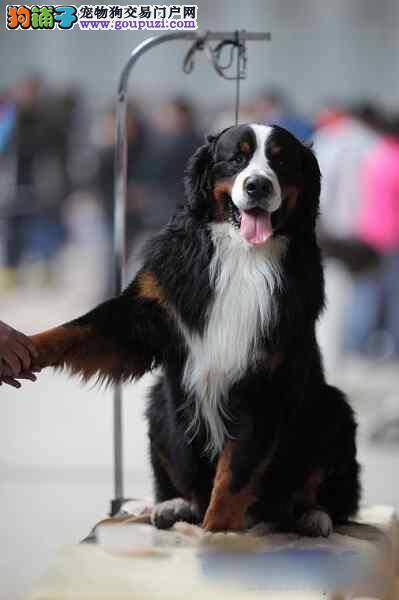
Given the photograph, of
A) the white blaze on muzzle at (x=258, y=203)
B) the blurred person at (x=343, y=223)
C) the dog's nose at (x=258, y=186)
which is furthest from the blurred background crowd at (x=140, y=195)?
the dog's nose at (x=258, y=186)

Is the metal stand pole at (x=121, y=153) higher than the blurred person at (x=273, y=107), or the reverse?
the blurred person at (x=273, y=107)

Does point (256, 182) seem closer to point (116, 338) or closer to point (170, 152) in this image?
point (116, 338)

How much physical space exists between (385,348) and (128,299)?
215 inches

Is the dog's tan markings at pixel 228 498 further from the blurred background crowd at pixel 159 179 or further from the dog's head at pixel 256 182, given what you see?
the blurred background crowd at pixel 159 179

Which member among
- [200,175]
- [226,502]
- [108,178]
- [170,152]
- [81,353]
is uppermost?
[170,152]

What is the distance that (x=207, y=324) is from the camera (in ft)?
8.34

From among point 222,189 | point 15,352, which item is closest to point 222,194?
point 222,189

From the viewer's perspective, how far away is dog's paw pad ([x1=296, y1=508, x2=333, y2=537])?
2.71 metres

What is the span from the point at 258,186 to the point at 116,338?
0.52 m

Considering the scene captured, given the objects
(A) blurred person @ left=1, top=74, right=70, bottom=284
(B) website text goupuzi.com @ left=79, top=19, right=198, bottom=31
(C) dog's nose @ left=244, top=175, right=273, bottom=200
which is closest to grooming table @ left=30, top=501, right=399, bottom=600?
(C) dog's nose @ left=244, top=175, right=273, bottom=200

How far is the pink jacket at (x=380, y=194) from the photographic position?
6.62m

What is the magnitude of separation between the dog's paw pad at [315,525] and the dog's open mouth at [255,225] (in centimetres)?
76

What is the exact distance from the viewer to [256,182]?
2350 mm

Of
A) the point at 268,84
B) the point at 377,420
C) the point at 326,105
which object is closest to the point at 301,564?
the point at 377,420
